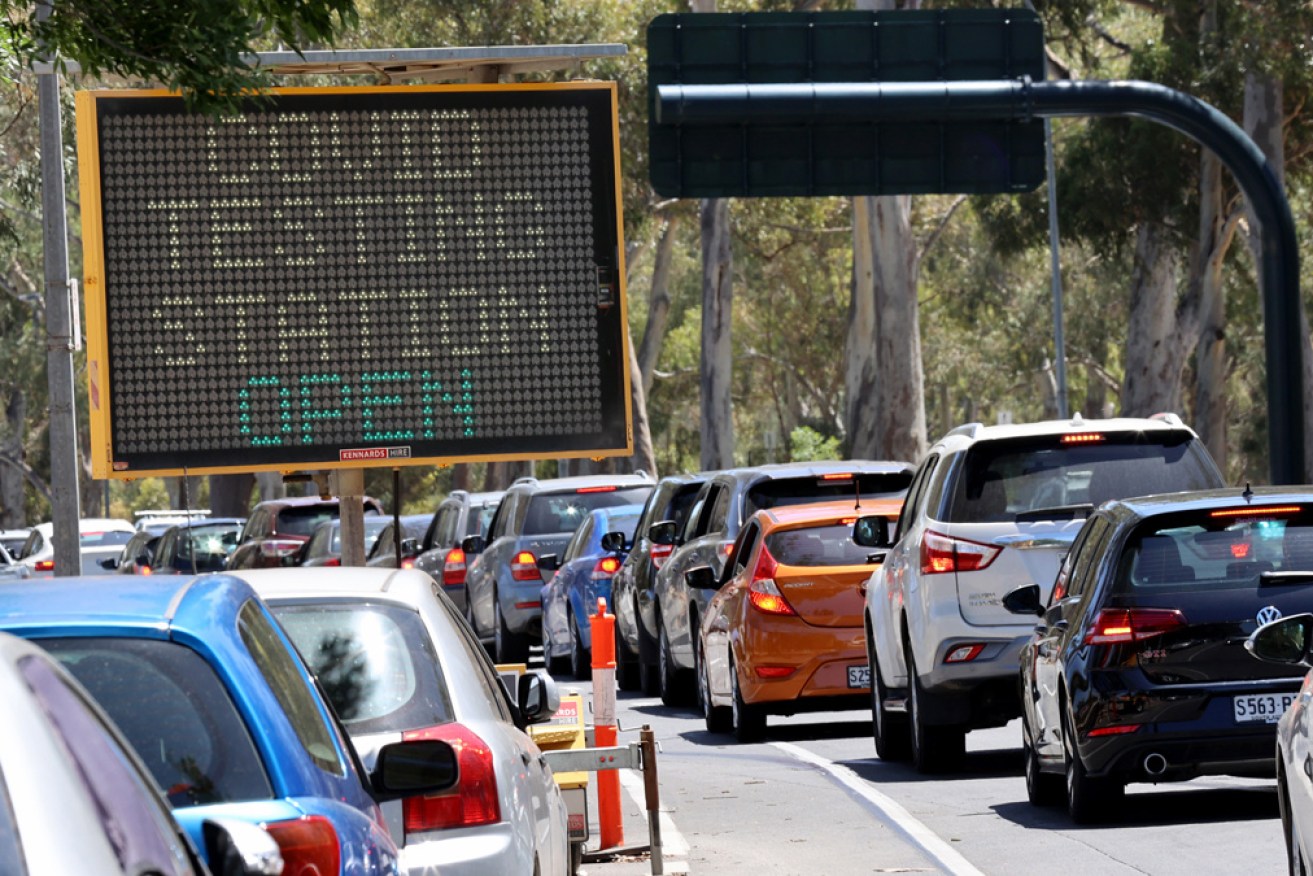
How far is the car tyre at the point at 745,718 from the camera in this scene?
16.5 m

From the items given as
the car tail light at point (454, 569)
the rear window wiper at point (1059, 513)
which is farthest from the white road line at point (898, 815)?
the car tail light at point (454, 569)

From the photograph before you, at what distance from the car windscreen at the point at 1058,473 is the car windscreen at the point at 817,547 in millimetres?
2793

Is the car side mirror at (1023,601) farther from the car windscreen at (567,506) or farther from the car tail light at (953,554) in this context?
the car windscreen at (567,506)

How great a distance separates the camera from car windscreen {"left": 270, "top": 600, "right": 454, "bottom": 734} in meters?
7.36

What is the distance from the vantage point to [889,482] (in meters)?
18.1

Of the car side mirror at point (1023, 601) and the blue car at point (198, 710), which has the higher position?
the blue car at point (198, 710)

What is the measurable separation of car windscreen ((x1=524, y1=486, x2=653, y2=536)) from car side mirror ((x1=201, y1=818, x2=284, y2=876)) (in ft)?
71.2

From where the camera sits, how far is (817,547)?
1642 cm

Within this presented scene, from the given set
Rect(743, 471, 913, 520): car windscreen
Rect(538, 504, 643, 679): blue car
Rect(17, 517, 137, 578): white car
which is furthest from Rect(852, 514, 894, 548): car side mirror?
Rect(17, 517, 137, 578): white car

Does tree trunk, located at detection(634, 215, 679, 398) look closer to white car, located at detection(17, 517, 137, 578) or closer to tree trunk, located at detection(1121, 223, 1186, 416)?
white car, located at detection(17, 517, 137, 578)

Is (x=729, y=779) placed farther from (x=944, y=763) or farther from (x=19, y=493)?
(x=19, y=493)

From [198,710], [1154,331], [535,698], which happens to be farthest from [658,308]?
[198,710]

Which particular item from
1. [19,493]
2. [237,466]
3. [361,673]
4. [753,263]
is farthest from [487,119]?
[19,493]

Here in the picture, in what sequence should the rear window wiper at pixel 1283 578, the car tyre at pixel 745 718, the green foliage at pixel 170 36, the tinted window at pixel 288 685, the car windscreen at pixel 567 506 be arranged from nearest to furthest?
1. the tinted window at pixel 288 685
2. the rear window wiper at pixel 1283 578
3. the green foliage at pixel 170 36
4. the car tyre at pixel 745 718
5. the car windscreen at pixel 567 506
